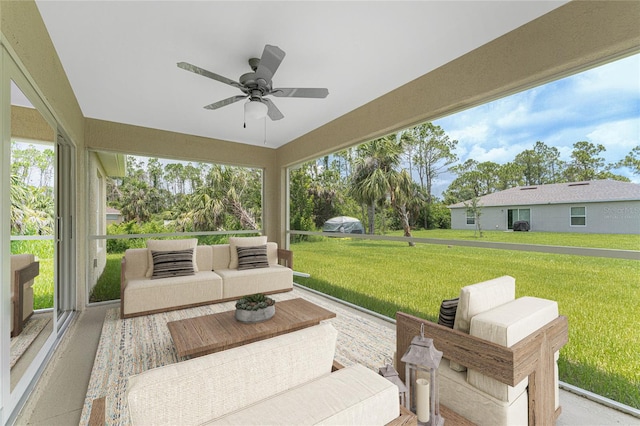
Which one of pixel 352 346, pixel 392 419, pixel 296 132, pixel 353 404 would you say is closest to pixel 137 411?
pixel 353 404

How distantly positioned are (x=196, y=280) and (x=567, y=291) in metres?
3.88

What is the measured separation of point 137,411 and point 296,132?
4548 millimetres

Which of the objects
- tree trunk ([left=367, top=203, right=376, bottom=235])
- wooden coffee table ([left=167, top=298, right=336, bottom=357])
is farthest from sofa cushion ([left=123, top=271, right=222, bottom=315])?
tree trunk ([left=367, top=203, right=376, bottom=235])

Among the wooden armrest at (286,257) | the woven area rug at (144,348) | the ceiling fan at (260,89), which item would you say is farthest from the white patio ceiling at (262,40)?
the woven area rug at (144,348)

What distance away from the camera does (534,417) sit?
1.43 metres

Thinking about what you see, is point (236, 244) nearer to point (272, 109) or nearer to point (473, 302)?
point (272, 109)

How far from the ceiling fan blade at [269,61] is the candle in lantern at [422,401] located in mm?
2158

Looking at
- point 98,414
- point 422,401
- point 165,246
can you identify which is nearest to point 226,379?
point 98,414

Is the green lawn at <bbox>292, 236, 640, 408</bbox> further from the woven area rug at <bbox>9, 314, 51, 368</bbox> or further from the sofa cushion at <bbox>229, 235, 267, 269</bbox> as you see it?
the woven area rug at <bbox>9, 314, 51, 368</bbox>

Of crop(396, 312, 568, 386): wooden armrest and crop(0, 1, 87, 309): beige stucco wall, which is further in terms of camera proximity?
crop(0, 1, 87, 309): beige stucco wall

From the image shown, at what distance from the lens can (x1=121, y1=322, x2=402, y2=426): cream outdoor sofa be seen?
711 millimetres

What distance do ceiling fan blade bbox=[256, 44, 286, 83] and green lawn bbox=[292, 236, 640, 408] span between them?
2.38 meters

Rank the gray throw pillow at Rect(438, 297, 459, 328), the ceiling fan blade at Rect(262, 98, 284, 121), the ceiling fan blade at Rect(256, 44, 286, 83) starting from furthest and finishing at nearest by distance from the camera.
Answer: the ceiling fan blade at Rect(262, 98, 284, 121), the ceiling fan blade at Rect(256, 44, 286, 83), the gray throw pillow at Rect(438, 297, 459, 328)

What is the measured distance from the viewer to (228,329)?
2.39 metres
